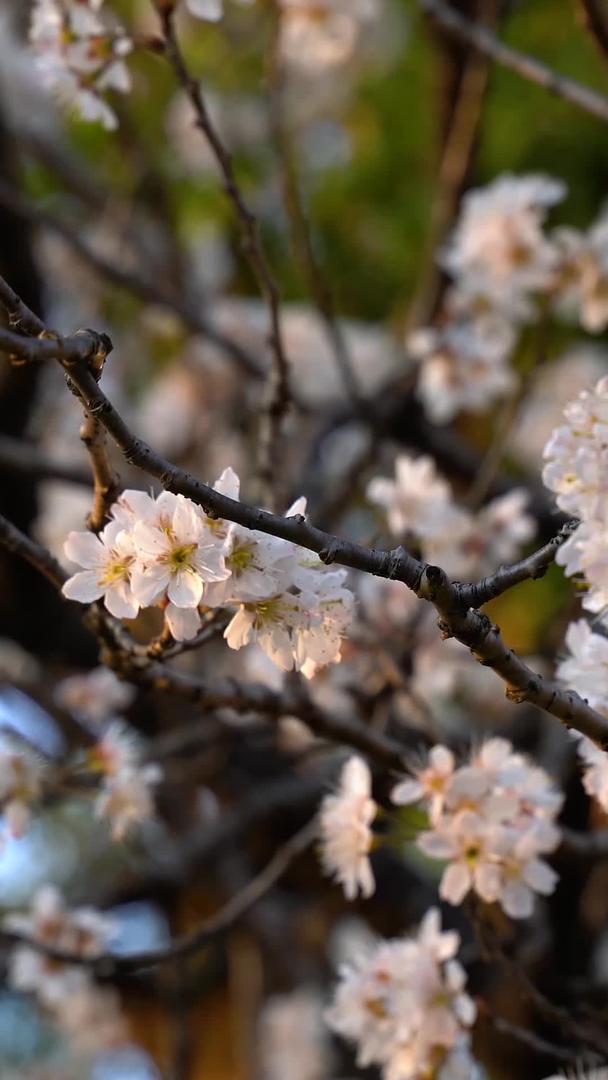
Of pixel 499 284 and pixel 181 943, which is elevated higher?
pixel 499 284

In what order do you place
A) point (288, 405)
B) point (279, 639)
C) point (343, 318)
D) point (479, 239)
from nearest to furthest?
point (279, 639)
point (288, 405)
point (479, 239)
point (343, 318)

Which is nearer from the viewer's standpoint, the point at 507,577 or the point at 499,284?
the point at 507,577

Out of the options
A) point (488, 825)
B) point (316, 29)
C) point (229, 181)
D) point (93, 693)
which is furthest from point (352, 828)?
point (316, 29)

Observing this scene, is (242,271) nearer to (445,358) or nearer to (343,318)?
(343,318)

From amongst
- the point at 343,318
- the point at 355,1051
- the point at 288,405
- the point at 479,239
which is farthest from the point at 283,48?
the point at 355,1051

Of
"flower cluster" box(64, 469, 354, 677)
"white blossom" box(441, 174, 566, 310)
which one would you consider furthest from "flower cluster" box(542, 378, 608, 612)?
"white blossom" box(441, 174, 566, 310)

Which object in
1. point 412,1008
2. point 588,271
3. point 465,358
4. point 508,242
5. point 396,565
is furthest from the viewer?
point 465,358

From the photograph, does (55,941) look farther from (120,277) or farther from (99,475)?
(120,277)

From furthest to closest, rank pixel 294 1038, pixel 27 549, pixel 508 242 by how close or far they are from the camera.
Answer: pixel 294 1038
pixel 508 242
pixel 27 549
